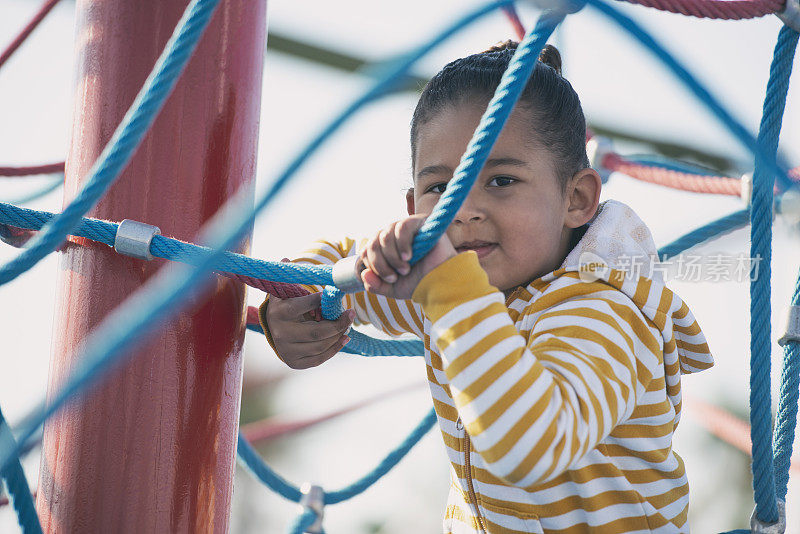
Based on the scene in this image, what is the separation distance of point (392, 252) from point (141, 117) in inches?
7.1

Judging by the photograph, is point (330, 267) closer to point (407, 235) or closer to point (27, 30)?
point (407, 235)

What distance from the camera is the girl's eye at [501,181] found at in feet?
2.36

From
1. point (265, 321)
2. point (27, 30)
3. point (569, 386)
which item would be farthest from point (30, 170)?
point (569, 386)

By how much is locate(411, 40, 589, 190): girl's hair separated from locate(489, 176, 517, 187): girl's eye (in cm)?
5

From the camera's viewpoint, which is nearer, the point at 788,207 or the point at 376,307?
the point at 376,307

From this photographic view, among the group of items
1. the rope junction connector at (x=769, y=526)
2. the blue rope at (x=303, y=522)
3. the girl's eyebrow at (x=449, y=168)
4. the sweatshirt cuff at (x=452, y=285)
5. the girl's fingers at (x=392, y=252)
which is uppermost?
the girl's eyebrow at (x=449, y=168)

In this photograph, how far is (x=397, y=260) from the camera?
0.57 metres

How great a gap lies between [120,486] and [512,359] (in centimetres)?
34

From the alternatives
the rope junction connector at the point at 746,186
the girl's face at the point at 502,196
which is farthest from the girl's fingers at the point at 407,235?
the rope junction connector at the point at 746,186

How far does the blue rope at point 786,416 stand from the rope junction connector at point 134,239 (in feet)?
1.81

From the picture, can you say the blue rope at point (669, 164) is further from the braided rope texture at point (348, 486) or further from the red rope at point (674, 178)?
the braided rope texture at point (348, 486)

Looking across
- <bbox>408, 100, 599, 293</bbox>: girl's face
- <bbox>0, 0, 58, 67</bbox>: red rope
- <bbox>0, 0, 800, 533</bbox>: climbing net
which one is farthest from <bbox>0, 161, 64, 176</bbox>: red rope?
<bbox>408, 100, 599, 293</bbox>: girl's face

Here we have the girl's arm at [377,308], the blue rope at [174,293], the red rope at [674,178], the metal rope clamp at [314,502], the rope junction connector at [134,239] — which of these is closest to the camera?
the blue rope at [174,293]

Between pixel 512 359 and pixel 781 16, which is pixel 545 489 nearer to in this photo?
pixel 512 359
